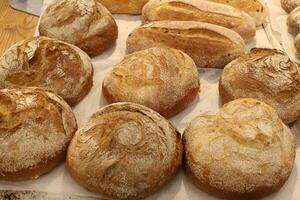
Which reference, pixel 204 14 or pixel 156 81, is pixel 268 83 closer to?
pixel 156 81

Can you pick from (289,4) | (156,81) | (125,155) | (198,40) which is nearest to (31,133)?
(125,155)

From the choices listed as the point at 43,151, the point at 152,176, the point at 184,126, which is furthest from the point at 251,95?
the point at 43,151

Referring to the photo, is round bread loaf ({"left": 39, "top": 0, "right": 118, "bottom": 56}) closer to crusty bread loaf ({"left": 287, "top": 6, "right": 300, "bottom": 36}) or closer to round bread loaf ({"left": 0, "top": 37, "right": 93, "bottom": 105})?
round bread loaf ({"left": 0, "top": 37, "right": 93, "bottom": 105})

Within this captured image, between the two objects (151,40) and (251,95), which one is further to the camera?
(151,40)

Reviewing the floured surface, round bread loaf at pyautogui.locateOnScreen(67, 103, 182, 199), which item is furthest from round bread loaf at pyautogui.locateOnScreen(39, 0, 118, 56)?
round bread loaf at pyautogui.locateOnScreen(67, 103, 182, 199)

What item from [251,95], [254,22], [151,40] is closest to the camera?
[251,95]

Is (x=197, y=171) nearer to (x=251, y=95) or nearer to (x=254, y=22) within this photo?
(x=251, y=95)

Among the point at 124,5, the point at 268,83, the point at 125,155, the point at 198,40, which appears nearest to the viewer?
the point at 125,155
